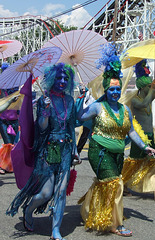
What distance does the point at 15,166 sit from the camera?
432 centimetres

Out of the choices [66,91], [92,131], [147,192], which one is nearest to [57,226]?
[92,131]

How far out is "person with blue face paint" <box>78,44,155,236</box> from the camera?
13.8 feet

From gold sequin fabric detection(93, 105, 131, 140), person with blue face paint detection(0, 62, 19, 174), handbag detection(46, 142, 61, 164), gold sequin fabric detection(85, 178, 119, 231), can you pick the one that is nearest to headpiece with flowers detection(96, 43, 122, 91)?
gold sequin fabric detection(93, 105, 131, 140)

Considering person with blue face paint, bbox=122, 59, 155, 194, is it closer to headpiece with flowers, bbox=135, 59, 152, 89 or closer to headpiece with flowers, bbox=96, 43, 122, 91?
headpiece with flowers, bbox=135, 59, 152, 89

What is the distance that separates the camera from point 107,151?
428 centimetres

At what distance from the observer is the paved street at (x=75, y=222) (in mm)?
4102

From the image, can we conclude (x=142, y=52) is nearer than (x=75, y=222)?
No

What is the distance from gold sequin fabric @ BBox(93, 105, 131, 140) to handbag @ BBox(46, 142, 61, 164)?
1.80 feet

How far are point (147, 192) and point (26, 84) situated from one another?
3.24 metres

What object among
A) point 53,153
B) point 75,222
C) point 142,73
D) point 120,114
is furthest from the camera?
point 142,73

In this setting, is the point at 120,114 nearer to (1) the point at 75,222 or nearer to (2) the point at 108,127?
(2) the point at 108,127

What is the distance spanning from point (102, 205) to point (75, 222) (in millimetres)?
524

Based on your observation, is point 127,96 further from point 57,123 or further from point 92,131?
point 57,123

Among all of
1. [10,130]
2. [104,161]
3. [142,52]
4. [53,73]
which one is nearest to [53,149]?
[104,161]
